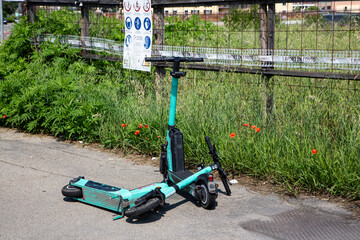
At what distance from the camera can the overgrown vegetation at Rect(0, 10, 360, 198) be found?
4785mm

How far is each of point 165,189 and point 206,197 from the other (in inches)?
15.8

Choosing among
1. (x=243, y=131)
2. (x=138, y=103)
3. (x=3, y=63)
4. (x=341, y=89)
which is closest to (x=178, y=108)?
(x=138, y=103)

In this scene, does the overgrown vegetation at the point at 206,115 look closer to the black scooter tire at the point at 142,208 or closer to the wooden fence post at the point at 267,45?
the wooden fence post at the point at 267,45

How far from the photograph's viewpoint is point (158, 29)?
7375 mm

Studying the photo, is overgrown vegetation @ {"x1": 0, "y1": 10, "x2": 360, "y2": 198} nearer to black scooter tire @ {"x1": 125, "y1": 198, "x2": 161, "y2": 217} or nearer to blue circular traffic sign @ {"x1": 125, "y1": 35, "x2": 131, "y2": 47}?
blue circular traffic sign @ {"x1": 125, "y1": 35, "x2": 131, "y2": 47}

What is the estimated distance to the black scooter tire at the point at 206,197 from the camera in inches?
166

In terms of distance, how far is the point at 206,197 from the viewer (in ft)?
14.0

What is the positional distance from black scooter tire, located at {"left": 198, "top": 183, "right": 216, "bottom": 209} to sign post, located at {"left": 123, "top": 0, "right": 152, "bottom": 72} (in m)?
3.30

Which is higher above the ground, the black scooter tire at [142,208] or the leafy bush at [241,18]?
the leafy bush at [241,18]

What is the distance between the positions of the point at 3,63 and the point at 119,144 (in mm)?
3949

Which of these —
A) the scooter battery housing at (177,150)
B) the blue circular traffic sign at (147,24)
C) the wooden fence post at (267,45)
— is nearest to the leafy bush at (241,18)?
the wooden fence post at (267,45)

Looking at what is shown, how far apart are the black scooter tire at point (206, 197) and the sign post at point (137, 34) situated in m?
3.30

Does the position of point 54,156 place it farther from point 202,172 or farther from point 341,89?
point 341,89

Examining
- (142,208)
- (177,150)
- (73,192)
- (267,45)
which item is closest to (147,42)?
(267,45)
